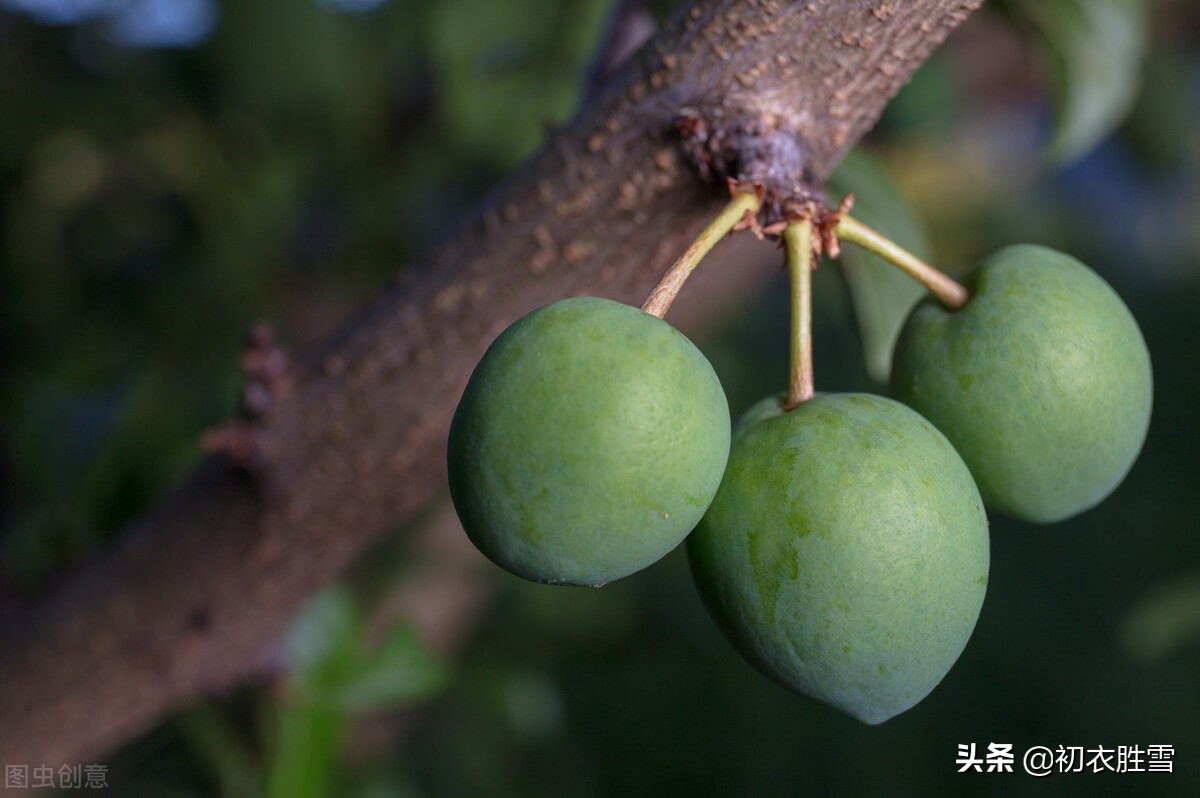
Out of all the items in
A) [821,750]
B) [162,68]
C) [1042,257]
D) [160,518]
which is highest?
[162,68]

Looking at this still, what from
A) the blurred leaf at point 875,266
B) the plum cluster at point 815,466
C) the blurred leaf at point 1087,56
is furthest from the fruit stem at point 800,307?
the blurred leaf at point 1087,56

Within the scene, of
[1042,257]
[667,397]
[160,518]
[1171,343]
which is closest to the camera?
[667,397]

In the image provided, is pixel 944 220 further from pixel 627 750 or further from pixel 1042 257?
pixel 1042 257

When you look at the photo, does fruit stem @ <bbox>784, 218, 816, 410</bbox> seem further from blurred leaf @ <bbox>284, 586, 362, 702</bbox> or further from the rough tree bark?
blurred leaf @ <bbox>284, 586, 362, 702</bbox>

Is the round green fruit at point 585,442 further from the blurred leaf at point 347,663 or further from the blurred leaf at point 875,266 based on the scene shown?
the blurred leaf at point 347,663

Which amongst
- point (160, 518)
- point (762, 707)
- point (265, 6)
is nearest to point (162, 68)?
point (265, 6)

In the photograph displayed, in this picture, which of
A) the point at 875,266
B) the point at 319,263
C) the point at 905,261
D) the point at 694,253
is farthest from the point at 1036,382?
the point at 319,263

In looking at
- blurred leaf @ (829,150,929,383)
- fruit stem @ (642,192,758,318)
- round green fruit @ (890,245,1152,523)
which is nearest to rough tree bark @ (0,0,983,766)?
fruit stem @ (642,192,758,318)
